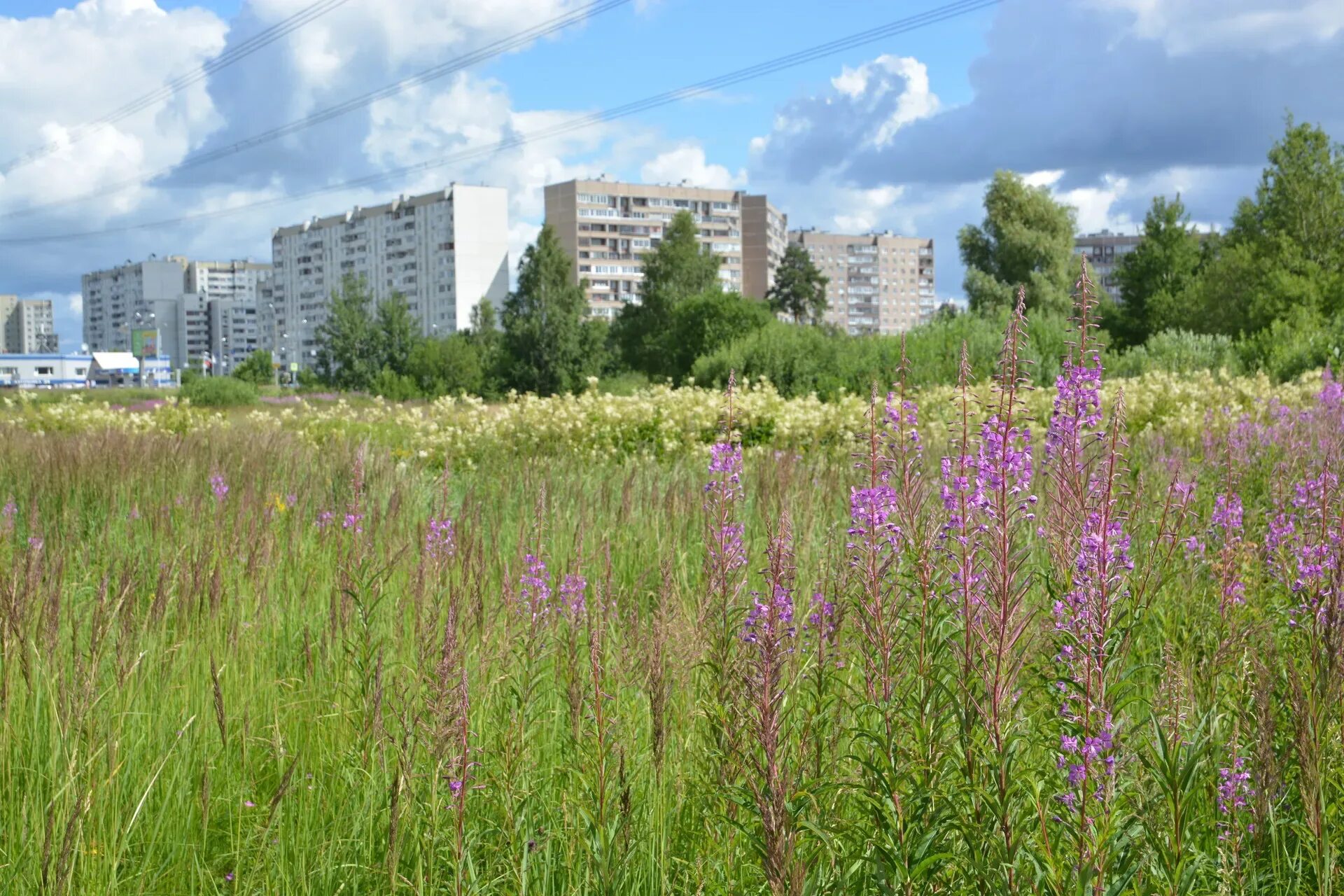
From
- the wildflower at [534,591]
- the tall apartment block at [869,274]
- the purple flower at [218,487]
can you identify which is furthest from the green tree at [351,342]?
the tall apartment block at [869,274]

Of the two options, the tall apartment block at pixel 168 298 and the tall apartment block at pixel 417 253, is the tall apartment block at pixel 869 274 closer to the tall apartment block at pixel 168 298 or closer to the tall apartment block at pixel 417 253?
the tall apartment block at pixel 417 253

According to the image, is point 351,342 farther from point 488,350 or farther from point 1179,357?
point 1179,357

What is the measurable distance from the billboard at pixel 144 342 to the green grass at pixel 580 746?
64.6 m

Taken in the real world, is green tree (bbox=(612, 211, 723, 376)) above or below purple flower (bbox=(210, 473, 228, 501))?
above

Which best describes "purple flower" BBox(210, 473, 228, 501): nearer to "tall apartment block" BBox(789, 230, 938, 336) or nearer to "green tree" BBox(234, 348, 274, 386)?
"green tree" BBox(234, 348, 274, 386)

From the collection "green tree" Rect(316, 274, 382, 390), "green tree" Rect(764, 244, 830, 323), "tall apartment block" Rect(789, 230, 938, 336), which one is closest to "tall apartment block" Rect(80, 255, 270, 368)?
"tall apartment block" Rect(789, 230, 938, 336)

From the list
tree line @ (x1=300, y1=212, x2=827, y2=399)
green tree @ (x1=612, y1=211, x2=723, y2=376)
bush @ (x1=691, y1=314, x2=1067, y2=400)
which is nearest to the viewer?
bush @ (x1=691, y1=314, x2=1067, y2=400)

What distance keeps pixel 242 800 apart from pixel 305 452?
700 cm

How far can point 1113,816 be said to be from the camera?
1.45 meters

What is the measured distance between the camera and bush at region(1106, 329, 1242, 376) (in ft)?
62.4

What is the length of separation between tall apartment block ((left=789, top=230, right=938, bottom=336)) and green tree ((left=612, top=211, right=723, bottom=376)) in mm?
103254

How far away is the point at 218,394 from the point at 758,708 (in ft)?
95.6

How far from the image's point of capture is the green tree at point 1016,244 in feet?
140

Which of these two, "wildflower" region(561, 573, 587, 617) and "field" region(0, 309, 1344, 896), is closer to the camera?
"field" region(0, 309, 1344, 896)
